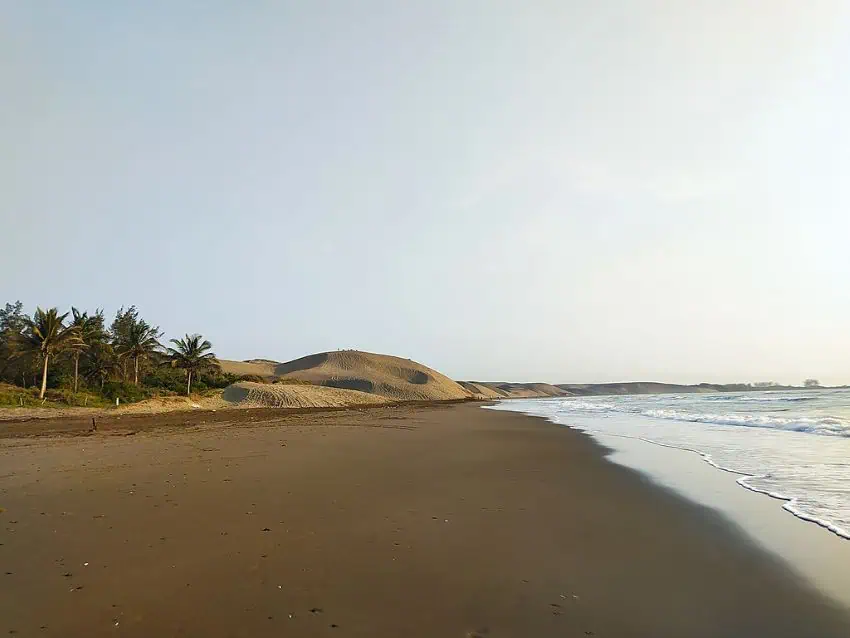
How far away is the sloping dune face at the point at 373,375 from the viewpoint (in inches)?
4102

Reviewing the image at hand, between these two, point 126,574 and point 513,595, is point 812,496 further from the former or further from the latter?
point 126,574

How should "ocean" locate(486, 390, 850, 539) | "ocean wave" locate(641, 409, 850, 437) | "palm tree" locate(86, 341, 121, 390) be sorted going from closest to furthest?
1. "ocean" locate(486, 390, 850, 539)
2. "ocean wave" locate(641, 409, 850, 437)
3. "palm tree" locate(86, 341, 121, 390)

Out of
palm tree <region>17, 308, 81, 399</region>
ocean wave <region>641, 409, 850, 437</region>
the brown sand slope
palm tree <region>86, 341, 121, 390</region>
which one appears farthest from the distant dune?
ocean wave <region>641, 409, 850, 437</region>

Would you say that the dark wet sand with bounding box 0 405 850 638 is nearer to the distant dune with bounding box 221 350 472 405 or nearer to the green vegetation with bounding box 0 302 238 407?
the green vegetation with bounding box 0 302 238 407

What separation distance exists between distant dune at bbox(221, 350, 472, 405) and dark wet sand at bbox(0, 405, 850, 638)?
81197 millimetres

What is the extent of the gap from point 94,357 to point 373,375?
65835mm

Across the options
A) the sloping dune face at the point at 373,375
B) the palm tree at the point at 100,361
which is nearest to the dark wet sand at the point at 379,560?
the palm tree at the point at 100,361

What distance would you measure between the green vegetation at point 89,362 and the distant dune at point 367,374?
32387mm

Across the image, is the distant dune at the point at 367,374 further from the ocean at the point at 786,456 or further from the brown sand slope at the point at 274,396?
the ocean at the point at 786,456

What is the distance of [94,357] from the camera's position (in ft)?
166

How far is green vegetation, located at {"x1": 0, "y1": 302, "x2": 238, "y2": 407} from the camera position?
133 ft

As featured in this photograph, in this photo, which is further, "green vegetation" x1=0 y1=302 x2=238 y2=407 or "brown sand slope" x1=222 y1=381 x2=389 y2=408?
"brown sand slope" x1=222 y1=381 x2=389 y2=408

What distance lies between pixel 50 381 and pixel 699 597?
58.4 meters

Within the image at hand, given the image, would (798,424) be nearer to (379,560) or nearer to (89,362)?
(379,560)
